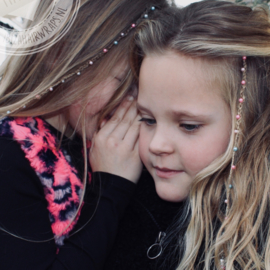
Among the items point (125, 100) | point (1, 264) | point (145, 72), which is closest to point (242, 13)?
point (145, 72)

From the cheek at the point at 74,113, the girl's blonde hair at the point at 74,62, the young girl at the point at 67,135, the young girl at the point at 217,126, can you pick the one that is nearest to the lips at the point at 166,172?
the young girl at the point at 217,126

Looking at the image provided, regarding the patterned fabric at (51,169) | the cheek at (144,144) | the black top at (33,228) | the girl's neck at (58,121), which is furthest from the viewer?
the girl's neck at (58,121)

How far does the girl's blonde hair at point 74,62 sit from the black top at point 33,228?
21cm

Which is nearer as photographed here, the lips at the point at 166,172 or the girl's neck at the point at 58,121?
the lips at the point at 166,172

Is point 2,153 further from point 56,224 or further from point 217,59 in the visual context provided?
point 217,59

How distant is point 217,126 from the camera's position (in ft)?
3.58

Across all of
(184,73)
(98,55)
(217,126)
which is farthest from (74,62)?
(217,126)

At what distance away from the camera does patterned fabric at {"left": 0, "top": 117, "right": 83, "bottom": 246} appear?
1.19 m

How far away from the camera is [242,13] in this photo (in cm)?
118

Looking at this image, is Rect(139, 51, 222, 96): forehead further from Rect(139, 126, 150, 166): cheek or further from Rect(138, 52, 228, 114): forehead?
Rect(139, 126, 150, 166): cheek

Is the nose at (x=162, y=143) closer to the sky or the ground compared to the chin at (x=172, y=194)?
closer to the sky

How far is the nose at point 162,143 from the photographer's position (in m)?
1.15

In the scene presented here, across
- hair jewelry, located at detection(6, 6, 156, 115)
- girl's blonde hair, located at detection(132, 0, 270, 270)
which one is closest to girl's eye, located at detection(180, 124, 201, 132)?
girl's blonde hair, located at detection(132, 0, 270, 270)

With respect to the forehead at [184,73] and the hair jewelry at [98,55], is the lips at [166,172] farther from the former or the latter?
the hair jewelry at [98,55]
